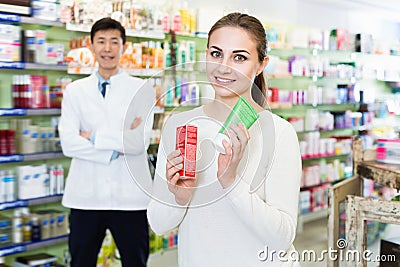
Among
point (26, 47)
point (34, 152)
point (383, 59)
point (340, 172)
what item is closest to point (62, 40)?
point (26, 47)

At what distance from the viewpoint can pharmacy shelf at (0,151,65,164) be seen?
142 inches

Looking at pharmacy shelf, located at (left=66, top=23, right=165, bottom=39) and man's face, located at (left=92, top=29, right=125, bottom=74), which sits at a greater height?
pharmacy shelf, located at (left=66, top=23, right=165, bottom=39)

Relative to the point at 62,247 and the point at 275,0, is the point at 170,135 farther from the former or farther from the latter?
the point at 275,0

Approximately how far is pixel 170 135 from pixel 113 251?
3.13 meters

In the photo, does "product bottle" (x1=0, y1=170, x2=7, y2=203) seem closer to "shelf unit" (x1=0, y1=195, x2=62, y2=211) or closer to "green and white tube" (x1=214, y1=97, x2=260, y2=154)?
"shelf unit" (x1=0, y1=195, x2=62, y2=211)

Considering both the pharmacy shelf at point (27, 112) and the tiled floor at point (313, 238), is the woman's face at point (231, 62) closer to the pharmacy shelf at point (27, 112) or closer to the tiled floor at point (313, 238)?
the pharmacy shelf at point (27, 112)

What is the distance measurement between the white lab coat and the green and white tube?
5.49 ft

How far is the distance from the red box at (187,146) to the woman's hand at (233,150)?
74mm

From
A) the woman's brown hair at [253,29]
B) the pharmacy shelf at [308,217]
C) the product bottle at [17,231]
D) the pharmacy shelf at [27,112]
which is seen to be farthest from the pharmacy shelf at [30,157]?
the pharmacy shelf at [308,217]

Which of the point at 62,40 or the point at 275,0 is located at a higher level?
the point at 275,0

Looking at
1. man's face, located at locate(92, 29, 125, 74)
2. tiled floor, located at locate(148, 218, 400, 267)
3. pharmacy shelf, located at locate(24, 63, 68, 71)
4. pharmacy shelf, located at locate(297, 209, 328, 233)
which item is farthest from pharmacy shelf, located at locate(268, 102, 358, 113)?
man's face, located at locate(92, 29, 125, 74)

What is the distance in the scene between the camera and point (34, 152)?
3.80 m

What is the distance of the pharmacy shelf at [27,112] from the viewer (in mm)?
3572

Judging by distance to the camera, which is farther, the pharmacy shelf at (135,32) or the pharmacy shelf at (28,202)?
the pharmacy shelf at (135,32)
